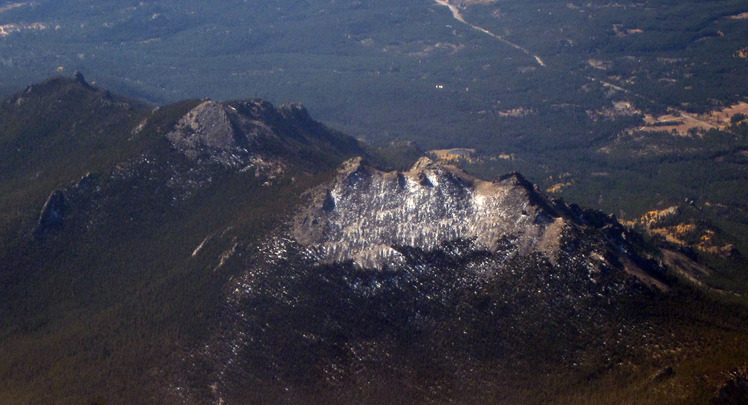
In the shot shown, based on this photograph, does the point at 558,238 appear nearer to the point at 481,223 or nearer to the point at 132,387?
the point at 481,223

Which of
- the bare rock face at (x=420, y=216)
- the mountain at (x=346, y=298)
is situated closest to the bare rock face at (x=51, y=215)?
the mountain at (x=346, y=298)

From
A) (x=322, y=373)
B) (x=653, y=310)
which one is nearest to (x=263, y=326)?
(x=322, y=373)

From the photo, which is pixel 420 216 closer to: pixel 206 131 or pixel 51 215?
pixel 206 131

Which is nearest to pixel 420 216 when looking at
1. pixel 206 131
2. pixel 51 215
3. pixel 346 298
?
pixel 346 298

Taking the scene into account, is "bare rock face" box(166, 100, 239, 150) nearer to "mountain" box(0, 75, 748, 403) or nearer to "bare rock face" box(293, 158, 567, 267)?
"mountain" box(0, 75, 748, 403)

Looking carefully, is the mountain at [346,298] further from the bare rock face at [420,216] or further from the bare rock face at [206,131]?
the bare rock face at [206,131]
